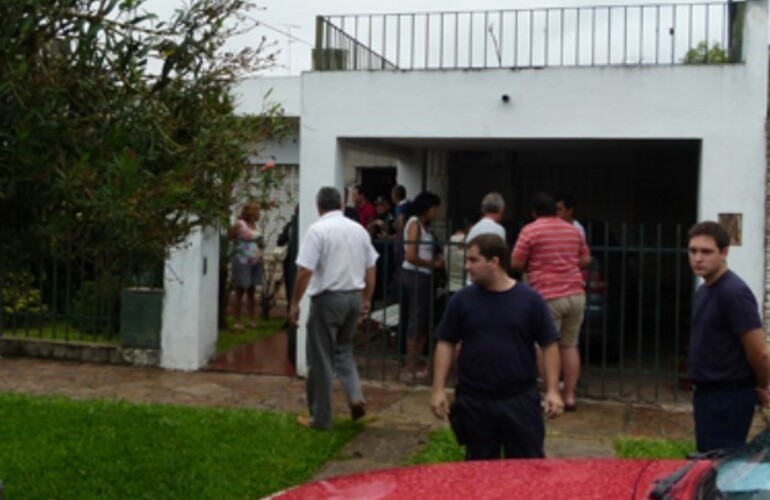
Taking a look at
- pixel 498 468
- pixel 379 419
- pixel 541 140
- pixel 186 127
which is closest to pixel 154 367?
pixel 379 419

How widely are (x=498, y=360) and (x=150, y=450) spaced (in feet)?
9.42

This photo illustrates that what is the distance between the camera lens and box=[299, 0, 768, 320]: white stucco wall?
8656mm

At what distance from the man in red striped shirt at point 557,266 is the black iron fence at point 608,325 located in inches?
22.4

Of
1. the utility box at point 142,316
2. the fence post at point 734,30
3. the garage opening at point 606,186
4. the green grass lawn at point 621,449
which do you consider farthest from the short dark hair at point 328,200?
the garage opening at point 606,186

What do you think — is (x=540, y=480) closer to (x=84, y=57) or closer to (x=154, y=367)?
(x=84, y=57)

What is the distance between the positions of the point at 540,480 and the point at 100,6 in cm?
269

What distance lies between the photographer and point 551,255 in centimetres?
814

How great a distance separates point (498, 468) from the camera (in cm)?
372

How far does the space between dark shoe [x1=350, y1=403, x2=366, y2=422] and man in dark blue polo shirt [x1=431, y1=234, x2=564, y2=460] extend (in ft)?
Answer: 8.68

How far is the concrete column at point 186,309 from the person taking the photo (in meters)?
9.90

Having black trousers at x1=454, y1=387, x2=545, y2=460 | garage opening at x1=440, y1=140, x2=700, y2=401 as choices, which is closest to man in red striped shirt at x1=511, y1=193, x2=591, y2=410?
black trousers at x1=454, y1=387, x2=545, y2=460

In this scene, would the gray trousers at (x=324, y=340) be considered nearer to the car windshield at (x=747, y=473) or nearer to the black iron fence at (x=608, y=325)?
the black iron fence at (x=608, y=325)

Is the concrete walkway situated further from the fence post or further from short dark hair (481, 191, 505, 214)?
the fence post

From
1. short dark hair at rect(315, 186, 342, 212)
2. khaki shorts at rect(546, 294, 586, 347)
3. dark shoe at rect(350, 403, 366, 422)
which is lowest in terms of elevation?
dark shoe at rect(350, 403, 366, 422)
